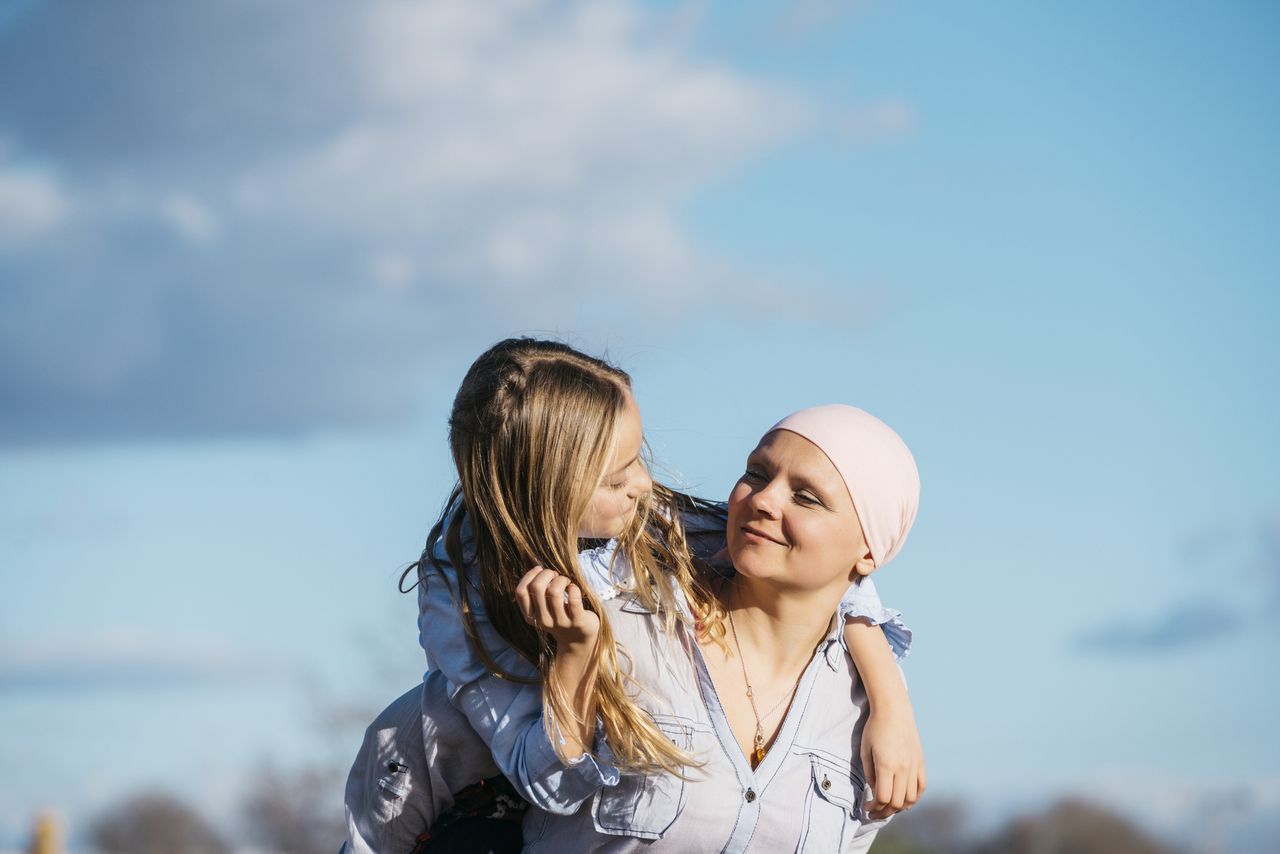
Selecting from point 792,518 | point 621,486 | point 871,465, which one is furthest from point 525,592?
point 871,465

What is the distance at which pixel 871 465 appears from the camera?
409 centimetres

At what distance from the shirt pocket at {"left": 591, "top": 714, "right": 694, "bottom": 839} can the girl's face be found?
0.67 metres

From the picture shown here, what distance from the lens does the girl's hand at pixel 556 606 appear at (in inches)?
143

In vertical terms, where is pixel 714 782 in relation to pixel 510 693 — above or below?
below

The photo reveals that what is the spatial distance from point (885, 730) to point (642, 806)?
77 centimetres

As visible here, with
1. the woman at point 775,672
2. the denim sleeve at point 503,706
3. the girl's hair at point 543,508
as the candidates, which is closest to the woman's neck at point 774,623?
the woman at point 775,672

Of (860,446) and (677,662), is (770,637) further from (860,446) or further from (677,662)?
(860,446)

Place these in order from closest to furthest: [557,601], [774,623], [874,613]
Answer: [557,601] → [774,623] → [874,613]

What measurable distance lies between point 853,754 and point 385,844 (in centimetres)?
135

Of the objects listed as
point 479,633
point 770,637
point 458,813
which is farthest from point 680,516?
point 458,813

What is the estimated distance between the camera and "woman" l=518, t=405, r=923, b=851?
388 centimetres

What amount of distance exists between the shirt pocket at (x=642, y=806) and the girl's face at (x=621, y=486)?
26.2 inches

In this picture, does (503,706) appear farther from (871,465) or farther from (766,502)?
(871,465)

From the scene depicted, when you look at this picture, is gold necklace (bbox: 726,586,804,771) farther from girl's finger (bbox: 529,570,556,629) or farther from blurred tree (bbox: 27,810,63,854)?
blurred tree (bbox: 27,810,63,854)
